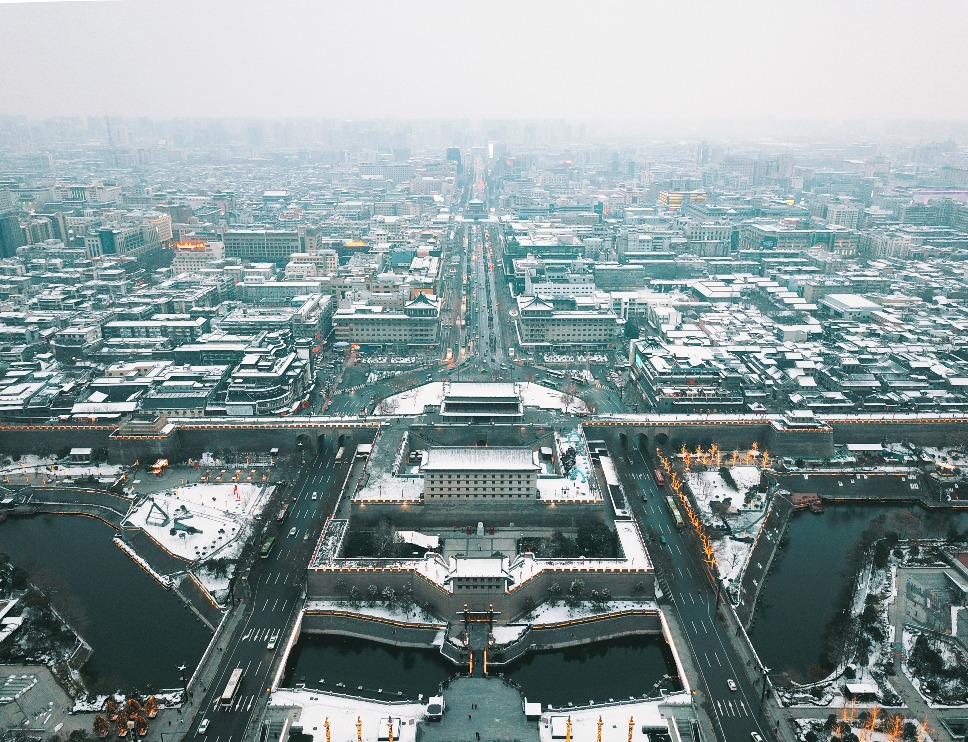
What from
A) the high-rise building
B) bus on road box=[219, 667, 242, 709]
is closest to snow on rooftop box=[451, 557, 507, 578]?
bus on road box=[219, 667, 242, 709]

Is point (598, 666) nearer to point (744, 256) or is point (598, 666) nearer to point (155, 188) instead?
point (744, 256)

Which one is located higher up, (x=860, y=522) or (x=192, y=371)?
(x=192, y=371)

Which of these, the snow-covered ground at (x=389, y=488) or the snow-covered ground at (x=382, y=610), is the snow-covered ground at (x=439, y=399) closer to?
the snow-covered ground at (x=389, y=488)

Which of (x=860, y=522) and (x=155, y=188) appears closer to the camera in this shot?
(x=860, y=522)

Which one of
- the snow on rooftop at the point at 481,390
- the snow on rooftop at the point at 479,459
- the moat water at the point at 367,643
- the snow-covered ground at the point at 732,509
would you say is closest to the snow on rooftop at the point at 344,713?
the moat water at the point at 367,643

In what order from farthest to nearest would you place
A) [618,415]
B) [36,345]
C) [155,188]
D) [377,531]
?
[155,188]
[36,345]
[618,415]
[377,531]

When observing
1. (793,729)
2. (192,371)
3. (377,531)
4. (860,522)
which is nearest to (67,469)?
(192,371)

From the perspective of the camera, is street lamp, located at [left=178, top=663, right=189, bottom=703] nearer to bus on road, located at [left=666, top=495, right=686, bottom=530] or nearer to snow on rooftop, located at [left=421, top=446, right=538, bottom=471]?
snow on rooftop, located at [left=421, top=446, right=538, bottom=471]

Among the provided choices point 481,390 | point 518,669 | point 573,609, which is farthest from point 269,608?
point 481,390
